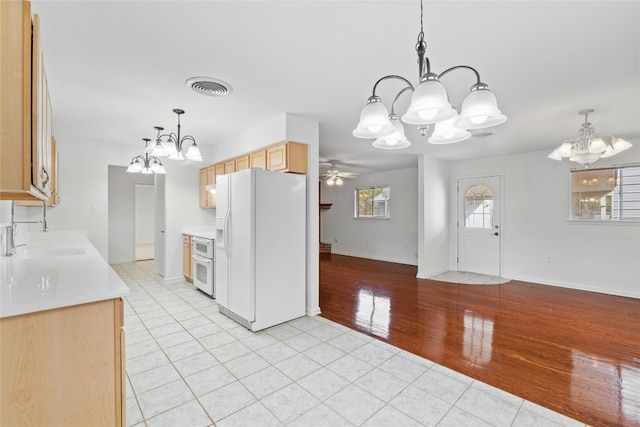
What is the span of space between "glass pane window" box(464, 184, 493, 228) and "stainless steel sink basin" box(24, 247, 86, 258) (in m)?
6.22

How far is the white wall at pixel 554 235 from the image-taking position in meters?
4.34

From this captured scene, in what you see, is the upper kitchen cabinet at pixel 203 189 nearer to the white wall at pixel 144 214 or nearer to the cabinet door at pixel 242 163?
the cabinet door at pixel 242 163

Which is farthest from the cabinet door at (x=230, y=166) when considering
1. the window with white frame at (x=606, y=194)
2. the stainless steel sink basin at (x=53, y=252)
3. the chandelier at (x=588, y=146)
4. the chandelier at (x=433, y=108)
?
the window with white frame at (x=606, y=194)

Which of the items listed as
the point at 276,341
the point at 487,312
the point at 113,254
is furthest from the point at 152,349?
the point at 113,254

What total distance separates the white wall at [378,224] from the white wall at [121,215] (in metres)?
5.29

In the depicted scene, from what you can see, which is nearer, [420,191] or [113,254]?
[420,191]

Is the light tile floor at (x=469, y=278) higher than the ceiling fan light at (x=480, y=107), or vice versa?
the ceiling fan light at (x=480, y=107)

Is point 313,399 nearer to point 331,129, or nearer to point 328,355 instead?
point 328,355

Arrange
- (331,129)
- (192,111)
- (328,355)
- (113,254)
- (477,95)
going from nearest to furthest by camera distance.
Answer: (477,95) → (328,355) → (192,111) → (331,129) → (113,254)

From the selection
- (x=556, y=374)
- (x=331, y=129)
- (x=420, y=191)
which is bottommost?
(x=556, y=374)

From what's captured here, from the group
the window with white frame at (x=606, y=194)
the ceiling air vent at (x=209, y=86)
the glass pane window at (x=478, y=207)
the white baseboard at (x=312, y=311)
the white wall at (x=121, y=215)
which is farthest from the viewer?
the white wall at (x=121, y=215)

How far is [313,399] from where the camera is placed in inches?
77.0

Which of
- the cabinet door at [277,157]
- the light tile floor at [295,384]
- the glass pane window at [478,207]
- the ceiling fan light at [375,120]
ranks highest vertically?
the cabinet door at [277,157]

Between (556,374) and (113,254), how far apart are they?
8219mm
